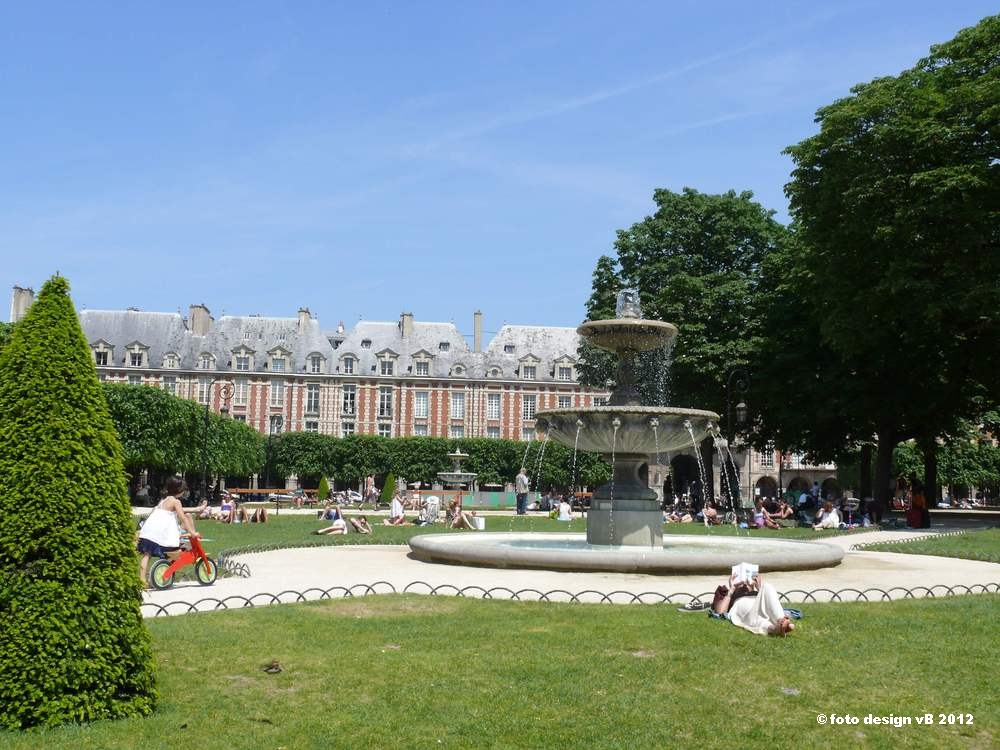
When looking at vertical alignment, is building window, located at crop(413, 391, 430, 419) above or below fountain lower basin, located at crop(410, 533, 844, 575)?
above

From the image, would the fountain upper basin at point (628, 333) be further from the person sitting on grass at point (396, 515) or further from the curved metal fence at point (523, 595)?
the person sitting on grass at point (396, 515)

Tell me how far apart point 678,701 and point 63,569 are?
406 cm

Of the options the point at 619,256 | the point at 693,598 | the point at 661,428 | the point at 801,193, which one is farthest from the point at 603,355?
the point at 693,598

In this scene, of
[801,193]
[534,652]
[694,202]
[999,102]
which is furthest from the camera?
[694,202]

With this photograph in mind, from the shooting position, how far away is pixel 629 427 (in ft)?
49.5

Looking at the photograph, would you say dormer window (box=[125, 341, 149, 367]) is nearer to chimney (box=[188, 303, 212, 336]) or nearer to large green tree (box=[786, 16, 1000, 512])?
chimney (box=[188, 303, 212, 336])

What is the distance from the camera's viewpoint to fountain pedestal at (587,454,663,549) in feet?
51.5

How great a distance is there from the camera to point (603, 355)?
41.2m

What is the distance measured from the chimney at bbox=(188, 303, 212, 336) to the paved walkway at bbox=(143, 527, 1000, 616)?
6295cm

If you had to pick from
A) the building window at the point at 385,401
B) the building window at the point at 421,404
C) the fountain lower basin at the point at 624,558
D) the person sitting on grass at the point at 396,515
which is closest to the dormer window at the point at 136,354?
the building window at the point at 385,401

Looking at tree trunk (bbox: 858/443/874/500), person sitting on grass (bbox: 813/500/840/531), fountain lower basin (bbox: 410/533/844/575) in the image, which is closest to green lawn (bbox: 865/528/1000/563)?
person sitting on grass (bbox: 813/500/840/531)

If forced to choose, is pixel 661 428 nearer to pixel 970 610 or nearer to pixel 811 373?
pixel 970 610

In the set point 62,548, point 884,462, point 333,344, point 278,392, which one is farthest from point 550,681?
point 333,344

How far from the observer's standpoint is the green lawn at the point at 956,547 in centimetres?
1756
